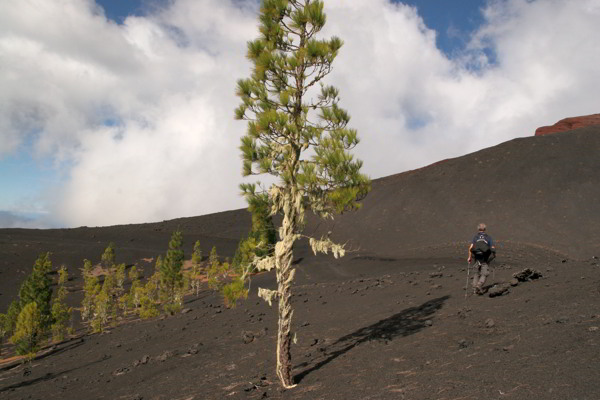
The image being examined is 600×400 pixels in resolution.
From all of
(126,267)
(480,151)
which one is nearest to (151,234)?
(126,267)

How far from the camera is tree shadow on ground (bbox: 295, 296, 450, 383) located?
10938 millimetres

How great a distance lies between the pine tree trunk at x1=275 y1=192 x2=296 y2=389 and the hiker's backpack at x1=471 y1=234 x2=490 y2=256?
726 cm

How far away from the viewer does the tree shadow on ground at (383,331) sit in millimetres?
10938

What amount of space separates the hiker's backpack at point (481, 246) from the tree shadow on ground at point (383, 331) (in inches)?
92.9

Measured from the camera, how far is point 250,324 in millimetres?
18453

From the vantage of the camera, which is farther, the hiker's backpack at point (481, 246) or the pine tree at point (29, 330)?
the pine tree at point (29, 330)

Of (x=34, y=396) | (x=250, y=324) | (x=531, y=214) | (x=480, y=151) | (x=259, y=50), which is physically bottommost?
(x=34, y=396)

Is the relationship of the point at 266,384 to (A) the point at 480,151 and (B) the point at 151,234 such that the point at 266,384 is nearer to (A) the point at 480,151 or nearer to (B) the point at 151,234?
(A) the point at 480,151

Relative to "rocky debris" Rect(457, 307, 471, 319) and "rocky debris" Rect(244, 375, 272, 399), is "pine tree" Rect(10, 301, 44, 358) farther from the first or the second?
"rocky debris" Rect(457, 307, 471, 319)

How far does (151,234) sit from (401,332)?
326 ft

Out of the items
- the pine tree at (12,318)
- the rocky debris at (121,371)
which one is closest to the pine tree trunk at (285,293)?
the rocky debris at (121,371)

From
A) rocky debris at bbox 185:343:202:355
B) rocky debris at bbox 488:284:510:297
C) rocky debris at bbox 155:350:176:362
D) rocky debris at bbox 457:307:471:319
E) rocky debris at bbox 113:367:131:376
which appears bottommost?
rocky debris at bbox 113:367:131:376

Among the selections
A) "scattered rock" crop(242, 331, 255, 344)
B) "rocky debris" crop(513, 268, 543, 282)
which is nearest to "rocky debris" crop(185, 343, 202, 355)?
"scattered rock" crop(242, 331, 255, 344)

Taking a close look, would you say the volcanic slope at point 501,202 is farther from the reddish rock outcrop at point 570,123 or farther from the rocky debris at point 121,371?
the reddish rock outcrop at point 570,123
